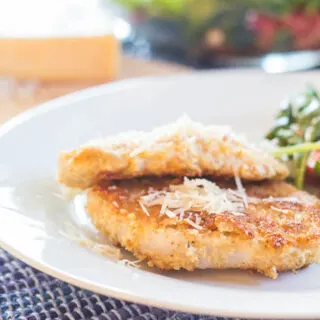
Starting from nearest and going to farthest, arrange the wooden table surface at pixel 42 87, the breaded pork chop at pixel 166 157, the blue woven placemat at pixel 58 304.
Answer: the blue woven placemat at pixel 58 304 < the breaded pork chop at pixel 166 157 < the wooden table surface at pixel 42 87

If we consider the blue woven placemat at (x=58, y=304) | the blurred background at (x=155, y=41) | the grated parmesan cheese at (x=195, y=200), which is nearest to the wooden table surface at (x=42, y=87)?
the blurred background at (x=155, y=41)

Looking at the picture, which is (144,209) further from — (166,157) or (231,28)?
(231,28)

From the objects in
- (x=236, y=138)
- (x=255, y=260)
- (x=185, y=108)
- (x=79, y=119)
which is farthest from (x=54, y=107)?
(x=255, y=260)

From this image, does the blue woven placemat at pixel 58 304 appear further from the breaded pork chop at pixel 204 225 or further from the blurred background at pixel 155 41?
the blurred background at pixel 155 41

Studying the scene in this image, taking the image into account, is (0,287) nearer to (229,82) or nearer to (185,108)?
(185,108)

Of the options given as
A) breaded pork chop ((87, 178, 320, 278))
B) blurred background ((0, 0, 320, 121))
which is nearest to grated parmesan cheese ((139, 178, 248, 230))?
breaded pork chop ((87, 178, 320, 278))

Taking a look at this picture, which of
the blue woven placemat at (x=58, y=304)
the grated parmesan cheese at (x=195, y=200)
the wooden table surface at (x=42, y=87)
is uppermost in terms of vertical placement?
the grated parmesan cheese at (x=195, y=200)
